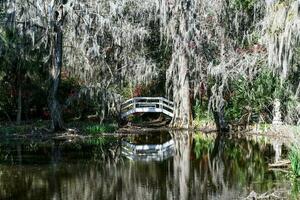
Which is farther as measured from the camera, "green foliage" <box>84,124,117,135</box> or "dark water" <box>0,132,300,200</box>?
"green foliage" <box>84,124,117,135</box>

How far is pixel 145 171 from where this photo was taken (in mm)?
13633

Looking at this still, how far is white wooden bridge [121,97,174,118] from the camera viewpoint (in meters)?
25.9

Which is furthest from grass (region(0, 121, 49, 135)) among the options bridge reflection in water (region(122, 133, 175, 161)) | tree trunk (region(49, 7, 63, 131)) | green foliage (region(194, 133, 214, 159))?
green foliage (region(194, 133, 214, 159))

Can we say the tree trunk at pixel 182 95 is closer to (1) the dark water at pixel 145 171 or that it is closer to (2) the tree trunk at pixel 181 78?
(2) the tree trunk at pixel 181 78

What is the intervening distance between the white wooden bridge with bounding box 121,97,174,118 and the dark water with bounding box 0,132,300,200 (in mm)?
6023

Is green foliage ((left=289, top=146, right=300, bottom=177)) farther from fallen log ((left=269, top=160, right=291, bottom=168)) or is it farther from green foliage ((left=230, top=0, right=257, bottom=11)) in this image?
green foliage ((left=230, top=0, right=257, bottom=11))

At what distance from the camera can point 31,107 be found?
26047 millimetres

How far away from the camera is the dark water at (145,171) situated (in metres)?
11.2

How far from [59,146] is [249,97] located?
27.8 feet

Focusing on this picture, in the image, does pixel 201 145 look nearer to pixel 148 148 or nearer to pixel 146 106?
pixel 148 148

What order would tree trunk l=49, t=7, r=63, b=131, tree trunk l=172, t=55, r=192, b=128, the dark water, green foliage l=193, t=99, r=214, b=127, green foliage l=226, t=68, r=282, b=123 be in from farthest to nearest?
green foliage l=193, t=99, r=214, b=127 < tree trunk l=172, t=55, r=192, b=128 < green foliage l=226, t=68, r=282, b=123 < tree trunk l=49, t=7, r=63, b=131 < the dark water

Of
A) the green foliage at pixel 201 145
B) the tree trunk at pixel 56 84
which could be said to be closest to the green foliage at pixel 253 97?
the green foliage at pixel 201 145

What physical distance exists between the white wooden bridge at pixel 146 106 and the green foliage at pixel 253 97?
10.8 feet

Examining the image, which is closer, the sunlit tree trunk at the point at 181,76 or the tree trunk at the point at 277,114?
the tree trunk at the point at 277,114
